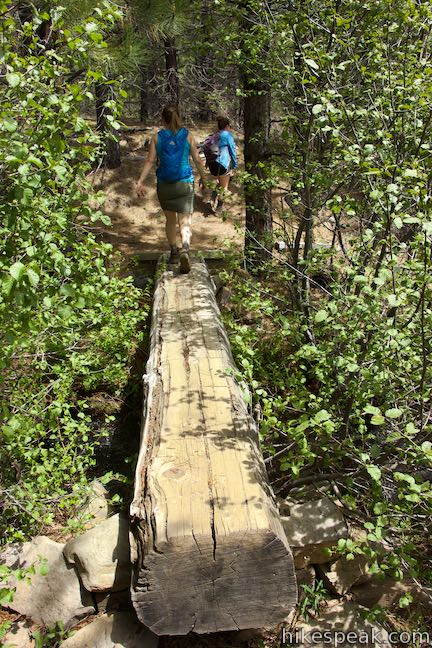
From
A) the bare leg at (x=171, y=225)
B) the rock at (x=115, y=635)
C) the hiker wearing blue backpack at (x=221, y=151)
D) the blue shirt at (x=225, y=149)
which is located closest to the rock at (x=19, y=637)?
the rock at (x=115, y=635)

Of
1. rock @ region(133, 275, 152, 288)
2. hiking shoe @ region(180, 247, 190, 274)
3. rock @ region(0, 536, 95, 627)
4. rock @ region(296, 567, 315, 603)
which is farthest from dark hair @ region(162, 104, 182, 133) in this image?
rock @ region(296, 567, 315, 603)

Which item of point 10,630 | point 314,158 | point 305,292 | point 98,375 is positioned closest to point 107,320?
point 98,375

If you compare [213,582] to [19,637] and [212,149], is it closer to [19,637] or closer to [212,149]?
[19,637]

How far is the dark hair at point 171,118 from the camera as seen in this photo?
5.84 m

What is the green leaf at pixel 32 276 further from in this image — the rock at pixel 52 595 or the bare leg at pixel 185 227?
the bare leg at pixel 185 227

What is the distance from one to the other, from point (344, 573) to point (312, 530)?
0.44m

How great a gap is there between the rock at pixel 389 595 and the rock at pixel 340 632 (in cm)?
38

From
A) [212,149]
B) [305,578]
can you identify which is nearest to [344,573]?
[305,578]

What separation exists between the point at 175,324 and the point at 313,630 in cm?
273

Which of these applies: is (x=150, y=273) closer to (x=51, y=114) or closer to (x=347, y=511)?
(x=347, y=511)

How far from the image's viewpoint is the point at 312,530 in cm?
369

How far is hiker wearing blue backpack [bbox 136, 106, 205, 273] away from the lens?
19.5 feet

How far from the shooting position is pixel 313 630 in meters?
3.30

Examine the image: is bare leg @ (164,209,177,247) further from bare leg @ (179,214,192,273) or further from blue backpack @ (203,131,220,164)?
blue backpack @ (203,131,220,164)
